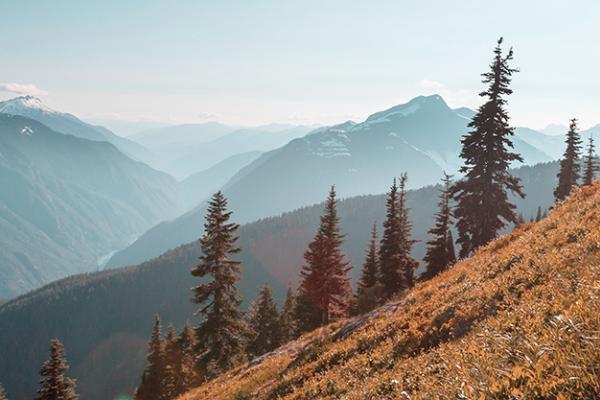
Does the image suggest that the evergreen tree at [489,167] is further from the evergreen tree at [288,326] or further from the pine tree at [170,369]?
the pine tree at [170,369]

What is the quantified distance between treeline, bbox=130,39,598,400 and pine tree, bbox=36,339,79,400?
40.0 ft

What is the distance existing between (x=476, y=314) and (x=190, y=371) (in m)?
50.0

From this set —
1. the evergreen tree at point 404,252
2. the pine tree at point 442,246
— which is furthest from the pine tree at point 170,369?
the pine tree at point 442,246

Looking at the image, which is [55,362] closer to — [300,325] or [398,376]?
[300,325]

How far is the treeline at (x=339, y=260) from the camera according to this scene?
3341cm

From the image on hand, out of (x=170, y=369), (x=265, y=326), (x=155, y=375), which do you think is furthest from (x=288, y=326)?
(x=155, y=375)

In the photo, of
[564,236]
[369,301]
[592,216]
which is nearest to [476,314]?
[564,236]

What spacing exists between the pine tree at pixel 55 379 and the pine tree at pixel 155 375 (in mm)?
12364

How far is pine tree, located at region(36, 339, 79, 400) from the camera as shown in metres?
39.0

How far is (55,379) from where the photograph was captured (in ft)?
130

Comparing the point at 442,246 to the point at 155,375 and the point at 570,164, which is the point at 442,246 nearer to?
the point at 570,164

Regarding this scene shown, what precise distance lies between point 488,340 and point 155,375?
179ft

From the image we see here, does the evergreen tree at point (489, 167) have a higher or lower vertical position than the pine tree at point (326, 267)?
higher

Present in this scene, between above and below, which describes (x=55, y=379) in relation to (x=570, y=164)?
below
